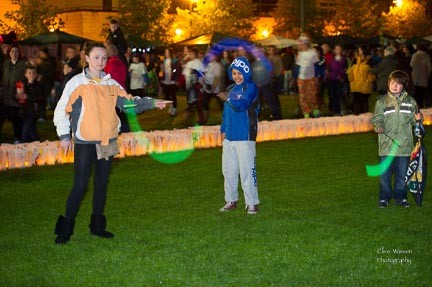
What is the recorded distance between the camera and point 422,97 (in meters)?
27.1

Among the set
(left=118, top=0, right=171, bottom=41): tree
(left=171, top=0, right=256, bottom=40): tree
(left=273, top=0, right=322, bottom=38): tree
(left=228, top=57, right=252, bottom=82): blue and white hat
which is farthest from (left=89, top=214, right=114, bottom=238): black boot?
(left=273, top=0, right=322, bottom=38): tree

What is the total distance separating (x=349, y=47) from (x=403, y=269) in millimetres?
43804

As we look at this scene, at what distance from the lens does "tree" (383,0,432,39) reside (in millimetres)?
73500

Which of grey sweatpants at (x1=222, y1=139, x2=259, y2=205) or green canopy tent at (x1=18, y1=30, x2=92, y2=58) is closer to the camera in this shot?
grey sweatpants at (x1=222, y1=139, x2=259, y2=205)

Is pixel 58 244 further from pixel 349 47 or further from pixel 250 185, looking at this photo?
pixel 349 47

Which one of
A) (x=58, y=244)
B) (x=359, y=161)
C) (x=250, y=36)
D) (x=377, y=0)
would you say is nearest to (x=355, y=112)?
(x=359, y=161)

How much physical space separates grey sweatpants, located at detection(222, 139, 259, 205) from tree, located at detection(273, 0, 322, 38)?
56043mm

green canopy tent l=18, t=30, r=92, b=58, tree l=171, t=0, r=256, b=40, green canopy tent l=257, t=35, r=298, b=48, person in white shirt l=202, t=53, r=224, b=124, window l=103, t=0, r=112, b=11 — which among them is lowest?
person in white shirt l=202, t=53, r=224, b=124

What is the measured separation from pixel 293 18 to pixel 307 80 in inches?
1854

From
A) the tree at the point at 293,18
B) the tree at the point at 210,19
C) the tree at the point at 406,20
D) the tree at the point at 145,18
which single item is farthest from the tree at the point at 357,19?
the tree at the point at 145,18

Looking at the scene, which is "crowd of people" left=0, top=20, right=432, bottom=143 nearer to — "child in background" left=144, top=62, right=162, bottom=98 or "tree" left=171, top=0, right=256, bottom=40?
"child in background" left=144, top=62, right=162, bottom=98

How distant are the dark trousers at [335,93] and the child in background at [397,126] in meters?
13.7

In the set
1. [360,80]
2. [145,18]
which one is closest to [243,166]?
[360,80]

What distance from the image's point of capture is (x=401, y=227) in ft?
29.6
